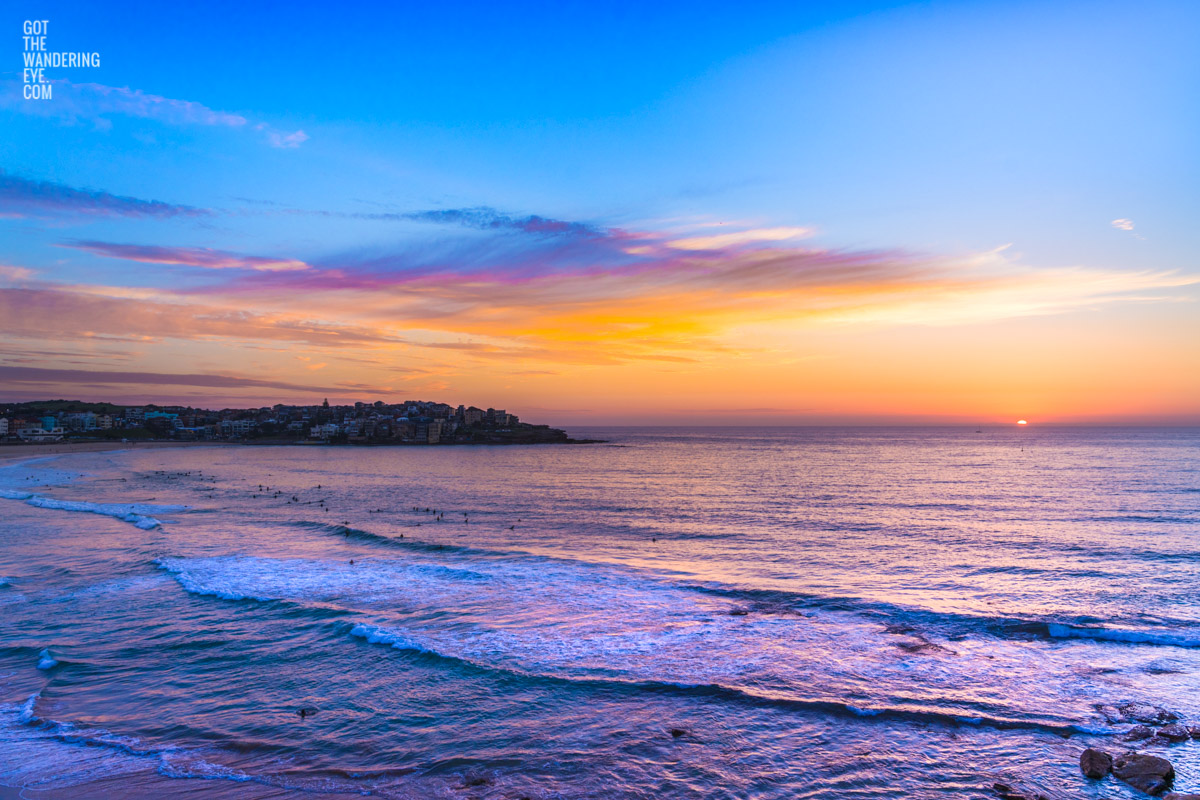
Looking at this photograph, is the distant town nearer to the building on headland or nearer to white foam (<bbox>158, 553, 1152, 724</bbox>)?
the building on headland

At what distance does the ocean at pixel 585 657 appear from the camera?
11148 mm

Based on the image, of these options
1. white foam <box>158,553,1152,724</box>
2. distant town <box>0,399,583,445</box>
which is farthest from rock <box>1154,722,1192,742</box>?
distant town <box>0,399,583,445</box>

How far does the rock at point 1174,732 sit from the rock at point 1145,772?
4.69ft

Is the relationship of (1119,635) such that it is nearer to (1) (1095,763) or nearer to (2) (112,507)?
(1) (1095,763)

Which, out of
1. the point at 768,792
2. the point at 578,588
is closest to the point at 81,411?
the point at 578,588

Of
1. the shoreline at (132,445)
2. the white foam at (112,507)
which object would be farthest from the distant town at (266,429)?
the white foam at (112,507)

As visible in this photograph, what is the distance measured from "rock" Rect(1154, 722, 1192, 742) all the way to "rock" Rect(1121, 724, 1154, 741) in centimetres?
16

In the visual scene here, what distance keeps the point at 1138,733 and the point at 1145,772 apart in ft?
6.73

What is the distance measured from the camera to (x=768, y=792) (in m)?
10.5

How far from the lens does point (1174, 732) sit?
40.2 ft

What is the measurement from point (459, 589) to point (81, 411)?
236m

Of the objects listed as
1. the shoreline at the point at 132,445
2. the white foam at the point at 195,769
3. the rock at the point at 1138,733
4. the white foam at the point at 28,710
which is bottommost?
the shoreline at the point at 132,445

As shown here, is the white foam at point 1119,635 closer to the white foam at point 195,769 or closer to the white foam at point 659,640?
the white foam at point 659,640

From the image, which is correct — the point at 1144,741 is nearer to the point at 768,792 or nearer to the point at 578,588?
the point at 768,792
